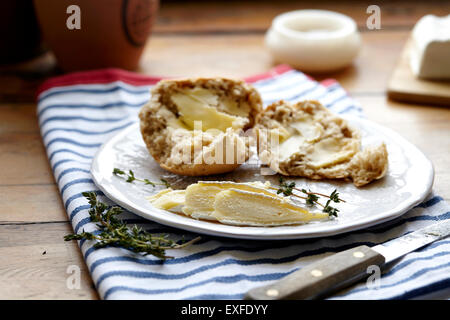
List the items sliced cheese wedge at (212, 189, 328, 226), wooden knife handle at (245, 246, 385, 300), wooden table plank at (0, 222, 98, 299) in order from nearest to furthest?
wooden knife handle at (245, 246, 385, 300)
wooden table plank at (0, 222, 98, 299)
sliced cheese wedge at (212, 189, 328, 226)

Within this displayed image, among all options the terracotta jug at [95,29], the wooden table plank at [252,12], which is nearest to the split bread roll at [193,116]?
the terracotta jug at [95,29]

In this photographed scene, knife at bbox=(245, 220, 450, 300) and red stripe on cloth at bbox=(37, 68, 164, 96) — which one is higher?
red stripe on cloth at bbox=(37, 68, 164, 96)

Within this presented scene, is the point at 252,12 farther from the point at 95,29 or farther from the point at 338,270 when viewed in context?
the point at 338,270

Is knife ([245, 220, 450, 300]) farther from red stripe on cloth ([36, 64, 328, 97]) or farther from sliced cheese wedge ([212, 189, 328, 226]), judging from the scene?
red stripe on cloth ([36, 64, 328, 97])

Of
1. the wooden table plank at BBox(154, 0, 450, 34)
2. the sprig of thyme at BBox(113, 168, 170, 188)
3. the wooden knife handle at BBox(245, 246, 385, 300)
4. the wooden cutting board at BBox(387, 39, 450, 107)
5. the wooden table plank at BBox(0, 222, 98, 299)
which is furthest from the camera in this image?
the wooden table plank at BBox(154, 0, 450, 34)

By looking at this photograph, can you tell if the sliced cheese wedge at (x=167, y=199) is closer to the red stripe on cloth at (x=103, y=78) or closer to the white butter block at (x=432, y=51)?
the red stripe on cloth at (x=103, y=78)

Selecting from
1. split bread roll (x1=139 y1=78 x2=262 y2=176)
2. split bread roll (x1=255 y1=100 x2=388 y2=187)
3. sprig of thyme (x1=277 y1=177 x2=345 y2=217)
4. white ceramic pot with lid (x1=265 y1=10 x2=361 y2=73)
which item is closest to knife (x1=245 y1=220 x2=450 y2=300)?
sprig of thyme (x1=277 y1=177 x2=345 y2=217)
